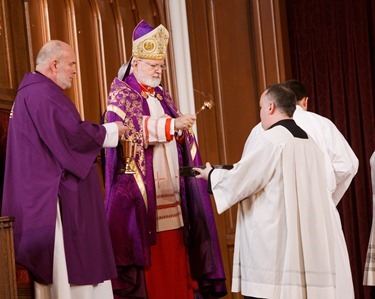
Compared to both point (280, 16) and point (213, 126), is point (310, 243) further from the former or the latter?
point (280, 16)

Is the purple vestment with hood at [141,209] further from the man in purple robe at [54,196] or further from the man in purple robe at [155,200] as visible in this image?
the man in purple robe at [54,196]

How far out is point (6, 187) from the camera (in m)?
4.33

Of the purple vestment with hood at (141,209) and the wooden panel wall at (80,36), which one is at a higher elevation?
the wooden panel wall at (80,36)

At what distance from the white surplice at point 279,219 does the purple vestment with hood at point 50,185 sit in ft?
2.85

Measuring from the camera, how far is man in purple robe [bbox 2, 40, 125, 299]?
4.22 meters

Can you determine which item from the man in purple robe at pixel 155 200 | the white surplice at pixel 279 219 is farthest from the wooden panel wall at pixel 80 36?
the white surplice at pixel 279 219

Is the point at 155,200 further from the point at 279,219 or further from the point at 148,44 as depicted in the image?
the point at 148,44

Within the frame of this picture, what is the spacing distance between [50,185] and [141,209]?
0.98m

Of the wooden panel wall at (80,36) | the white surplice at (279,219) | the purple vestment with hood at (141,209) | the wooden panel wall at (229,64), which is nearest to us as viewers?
the white surplice at (279,219)

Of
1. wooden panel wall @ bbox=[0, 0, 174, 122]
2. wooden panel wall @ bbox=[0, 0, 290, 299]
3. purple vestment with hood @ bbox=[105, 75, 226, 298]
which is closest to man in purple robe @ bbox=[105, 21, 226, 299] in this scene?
purple vestment with hood @ bbox=[105, 75, 226, 298]

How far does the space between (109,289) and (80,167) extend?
72 cm

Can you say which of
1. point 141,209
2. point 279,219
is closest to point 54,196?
point 141,209

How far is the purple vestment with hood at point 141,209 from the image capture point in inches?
199

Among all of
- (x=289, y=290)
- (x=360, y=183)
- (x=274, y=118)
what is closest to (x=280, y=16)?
(x=360, y=183)
